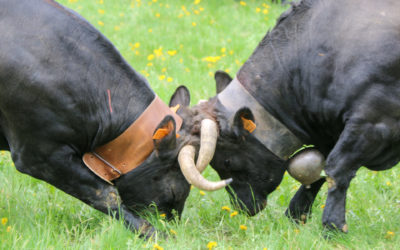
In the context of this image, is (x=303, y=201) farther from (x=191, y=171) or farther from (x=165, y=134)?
(x=165, y=134)

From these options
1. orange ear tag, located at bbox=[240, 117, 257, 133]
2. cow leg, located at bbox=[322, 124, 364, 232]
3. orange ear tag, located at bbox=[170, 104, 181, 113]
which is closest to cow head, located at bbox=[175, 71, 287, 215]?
orange ear tag, located at bbox=[240, 117, 257, 133]

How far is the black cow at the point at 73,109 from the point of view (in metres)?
Result: 4.39

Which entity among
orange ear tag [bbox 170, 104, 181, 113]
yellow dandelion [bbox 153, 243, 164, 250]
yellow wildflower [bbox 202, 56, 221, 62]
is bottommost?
yellow wildflower [bbox 202, 56, 221, 62]

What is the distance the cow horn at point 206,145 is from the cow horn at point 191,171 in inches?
3.2

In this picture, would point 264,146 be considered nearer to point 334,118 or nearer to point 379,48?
point 334,118

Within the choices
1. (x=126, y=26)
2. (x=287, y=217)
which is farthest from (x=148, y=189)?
(x=126, y=26)

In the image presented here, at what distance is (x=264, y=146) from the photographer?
5105 millimetres

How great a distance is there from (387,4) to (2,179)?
12.1ft

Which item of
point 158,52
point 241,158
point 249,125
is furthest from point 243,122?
point 158,52

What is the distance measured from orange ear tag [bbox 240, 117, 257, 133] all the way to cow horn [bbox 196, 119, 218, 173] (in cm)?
26

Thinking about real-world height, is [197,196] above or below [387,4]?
below

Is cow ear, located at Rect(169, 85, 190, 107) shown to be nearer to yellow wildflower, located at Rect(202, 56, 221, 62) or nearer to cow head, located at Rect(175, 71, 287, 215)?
cow head, located at Rect(175, 71, 287, 215)

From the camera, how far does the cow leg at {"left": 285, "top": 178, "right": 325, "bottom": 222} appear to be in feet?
17.4

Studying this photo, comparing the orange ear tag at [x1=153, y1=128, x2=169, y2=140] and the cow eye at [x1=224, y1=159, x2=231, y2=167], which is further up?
the orange ear tag at [x1=153, y1=128, x2=169, y2=140]
